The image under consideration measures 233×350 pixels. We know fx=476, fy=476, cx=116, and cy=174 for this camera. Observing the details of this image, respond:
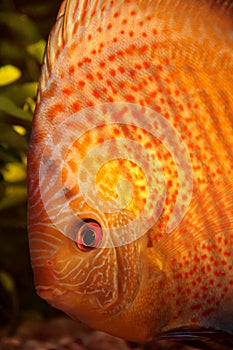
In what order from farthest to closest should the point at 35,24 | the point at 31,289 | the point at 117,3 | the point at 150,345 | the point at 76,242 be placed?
the point at 31,289, the point at 35,24, the point at 150,345, the point at 117,3, the point at 76,242

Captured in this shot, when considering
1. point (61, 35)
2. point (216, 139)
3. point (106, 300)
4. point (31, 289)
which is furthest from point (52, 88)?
point (31, 289)

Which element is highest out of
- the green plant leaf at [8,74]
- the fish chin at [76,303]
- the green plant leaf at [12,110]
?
the green plant leaf at [8,74]

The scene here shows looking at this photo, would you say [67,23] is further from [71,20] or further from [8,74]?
[8,74]

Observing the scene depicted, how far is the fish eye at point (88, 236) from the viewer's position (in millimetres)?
1462

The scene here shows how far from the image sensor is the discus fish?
1476 mm

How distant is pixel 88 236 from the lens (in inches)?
57.8

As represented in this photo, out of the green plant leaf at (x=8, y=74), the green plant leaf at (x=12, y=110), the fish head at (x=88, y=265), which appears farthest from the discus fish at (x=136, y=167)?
the green plant leaf at (x=8, y=74)

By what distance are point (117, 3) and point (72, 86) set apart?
1.04ft

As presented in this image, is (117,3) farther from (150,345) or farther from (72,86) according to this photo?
(150,345)

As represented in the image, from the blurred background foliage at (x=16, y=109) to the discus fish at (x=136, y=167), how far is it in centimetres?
97

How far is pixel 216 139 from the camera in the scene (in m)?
1.63

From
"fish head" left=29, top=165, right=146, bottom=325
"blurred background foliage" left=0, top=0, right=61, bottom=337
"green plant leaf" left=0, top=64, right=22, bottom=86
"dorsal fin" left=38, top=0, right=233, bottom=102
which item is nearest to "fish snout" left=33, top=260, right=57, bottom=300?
"fish head" left=29, top=165, right=146, bottom=325

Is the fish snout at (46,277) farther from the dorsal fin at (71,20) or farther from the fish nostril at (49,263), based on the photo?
the dorsal fin at (71,20)

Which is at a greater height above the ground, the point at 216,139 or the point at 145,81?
the point at 145,81
